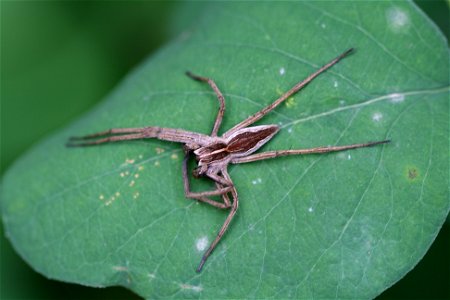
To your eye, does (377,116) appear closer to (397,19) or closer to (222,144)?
(397,19)

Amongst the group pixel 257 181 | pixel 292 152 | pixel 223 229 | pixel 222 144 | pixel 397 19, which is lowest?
pixel 223 229

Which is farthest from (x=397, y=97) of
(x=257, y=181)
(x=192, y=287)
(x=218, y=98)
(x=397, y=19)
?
(x=192, y=287)

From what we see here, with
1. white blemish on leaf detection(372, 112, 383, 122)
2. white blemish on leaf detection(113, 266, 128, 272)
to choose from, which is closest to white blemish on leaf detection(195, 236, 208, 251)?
white blemish on leaf detection(113, 266, 128, 272)

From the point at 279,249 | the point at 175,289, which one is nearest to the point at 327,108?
the point at 279,249

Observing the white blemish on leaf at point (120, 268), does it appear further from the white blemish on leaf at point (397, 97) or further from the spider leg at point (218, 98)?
the white blemish on leaf at point (397, 97)

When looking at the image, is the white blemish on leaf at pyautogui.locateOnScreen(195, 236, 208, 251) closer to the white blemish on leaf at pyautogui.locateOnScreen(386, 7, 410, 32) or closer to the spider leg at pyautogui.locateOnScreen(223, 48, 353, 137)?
the spider leg at pyautogui.locateOnScreen(223, 48, 353, 137)

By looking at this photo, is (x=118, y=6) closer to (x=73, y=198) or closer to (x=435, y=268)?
(x=73, y=198)
